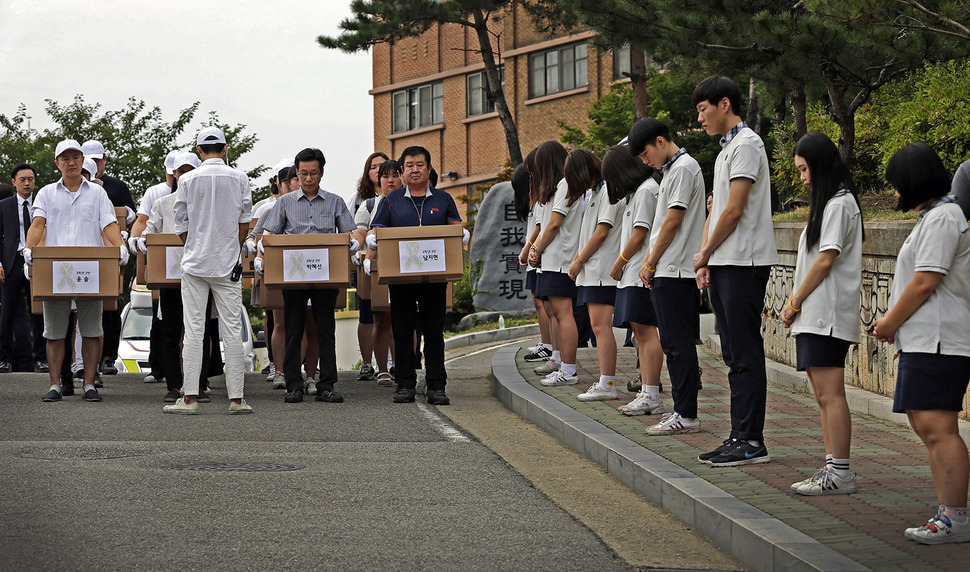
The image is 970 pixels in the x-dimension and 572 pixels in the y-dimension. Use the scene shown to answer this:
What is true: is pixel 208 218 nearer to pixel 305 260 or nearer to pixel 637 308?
pixel 305 260

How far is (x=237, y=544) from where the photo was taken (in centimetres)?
560

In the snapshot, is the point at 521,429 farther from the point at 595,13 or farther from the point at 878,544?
the point at 595,13

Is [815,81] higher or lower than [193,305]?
higher

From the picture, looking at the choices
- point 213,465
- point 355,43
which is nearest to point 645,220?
point 213,465

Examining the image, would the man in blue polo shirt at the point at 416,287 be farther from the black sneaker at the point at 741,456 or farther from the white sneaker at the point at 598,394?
the black sneaker at the point at 741,456

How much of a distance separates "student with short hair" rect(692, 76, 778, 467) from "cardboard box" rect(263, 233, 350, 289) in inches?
173

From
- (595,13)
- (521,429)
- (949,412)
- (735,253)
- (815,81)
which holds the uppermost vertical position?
(595,13)

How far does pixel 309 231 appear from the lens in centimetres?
1127

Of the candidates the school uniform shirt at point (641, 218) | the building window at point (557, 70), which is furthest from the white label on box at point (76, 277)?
the building window at point (557, 70)

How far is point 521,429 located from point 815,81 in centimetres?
546

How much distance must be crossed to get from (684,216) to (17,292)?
8703 millimetres

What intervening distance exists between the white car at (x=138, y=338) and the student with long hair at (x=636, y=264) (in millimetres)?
10492

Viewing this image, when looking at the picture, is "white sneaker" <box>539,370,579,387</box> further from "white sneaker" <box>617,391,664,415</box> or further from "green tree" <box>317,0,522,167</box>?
"green tree" <box>317,0,522,167</box>

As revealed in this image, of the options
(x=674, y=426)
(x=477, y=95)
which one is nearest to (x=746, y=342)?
(x=674, y=426)
